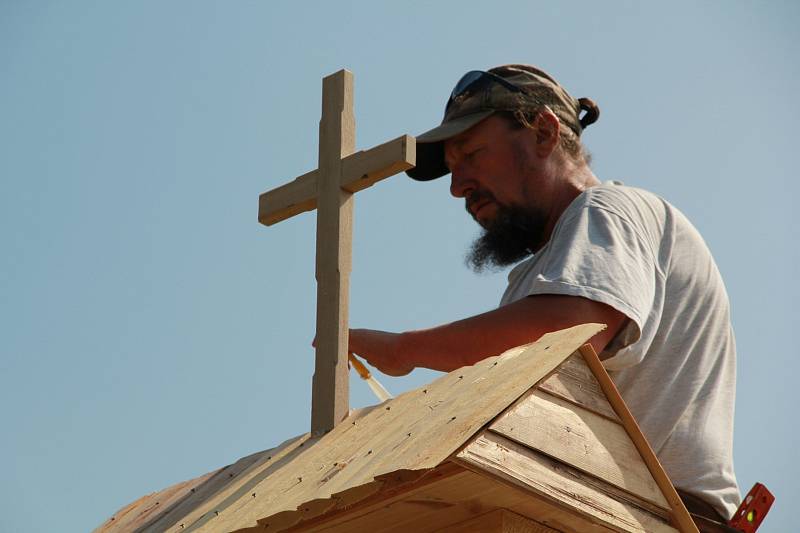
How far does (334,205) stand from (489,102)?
39.9 inches

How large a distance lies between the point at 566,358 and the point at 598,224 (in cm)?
80

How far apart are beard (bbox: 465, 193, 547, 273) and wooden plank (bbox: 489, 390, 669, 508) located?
1.67 meters

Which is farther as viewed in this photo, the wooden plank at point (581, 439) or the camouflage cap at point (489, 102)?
the camouflage cap at point (489, 102)

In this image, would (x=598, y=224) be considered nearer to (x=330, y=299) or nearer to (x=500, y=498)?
(x=330, y=299)

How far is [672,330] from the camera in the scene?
3.91 metres

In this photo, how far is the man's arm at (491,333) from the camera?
11.8 feet

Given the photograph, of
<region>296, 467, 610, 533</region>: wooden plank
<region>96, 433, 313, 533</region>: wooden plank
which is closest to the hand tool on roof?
<region>296, 467, 610, 533</region>: wooden plank

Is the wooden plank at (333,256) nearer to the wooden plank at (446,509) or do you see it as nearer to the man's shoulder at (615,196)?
the wooden plank at (446,509)

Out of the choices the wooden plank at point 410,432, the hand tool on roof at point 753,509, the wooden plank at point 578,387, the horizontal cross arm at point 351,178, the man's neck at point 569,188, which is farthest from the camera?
the man's neck at point 569,188

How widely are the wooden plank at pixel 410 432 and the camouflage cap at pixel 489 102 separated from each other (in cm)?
158

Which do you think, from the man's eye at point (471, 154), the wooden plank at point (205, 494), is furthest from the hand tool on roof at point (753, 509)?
the man's eye at point (471, 154)

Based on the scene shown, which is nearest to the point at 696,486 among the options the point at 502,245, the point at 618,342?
the point at 618,342

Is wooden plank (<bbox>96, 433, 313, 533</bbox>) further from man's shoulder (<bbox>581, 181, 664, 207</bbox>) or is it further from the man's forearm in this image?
man's shoulder (<bbox>581, 181, 664, 207</bbox>)

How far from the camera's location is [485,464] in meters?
2.89
